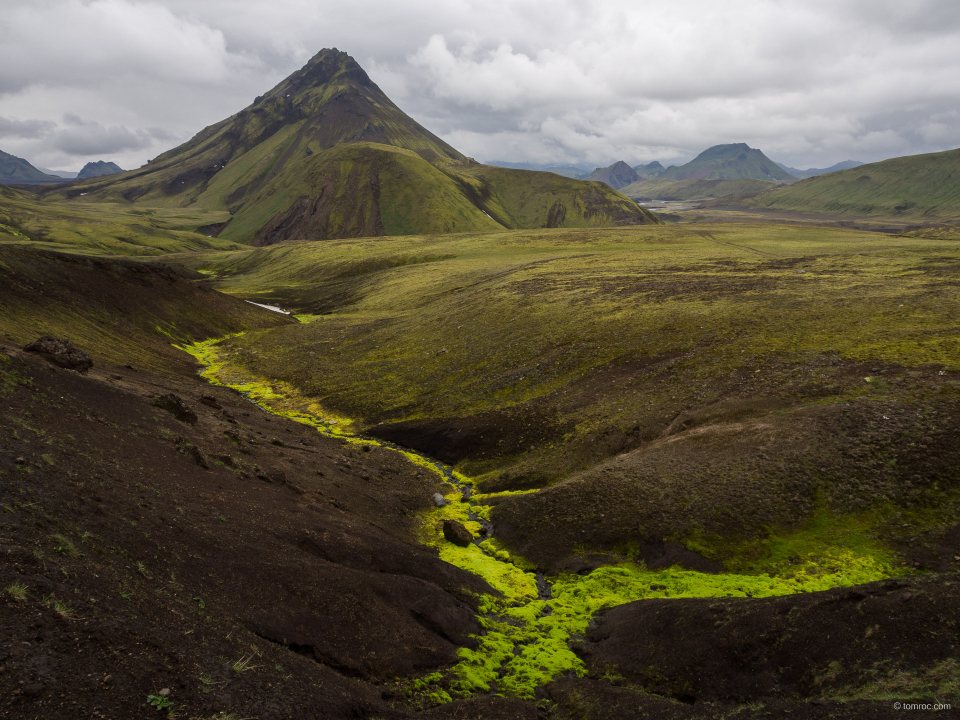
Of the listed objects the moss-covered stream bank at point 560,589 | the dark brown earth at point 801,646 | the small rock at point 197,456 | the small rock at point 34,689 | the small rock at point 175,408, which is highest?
the small rock at point 175,408

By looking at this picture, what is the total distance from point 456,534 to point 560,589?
26.2 feet

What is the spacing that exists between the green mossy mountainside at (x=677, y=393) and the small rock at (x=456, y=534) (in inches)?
101

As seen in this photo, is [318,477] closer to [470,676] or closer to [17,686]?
[470,676]

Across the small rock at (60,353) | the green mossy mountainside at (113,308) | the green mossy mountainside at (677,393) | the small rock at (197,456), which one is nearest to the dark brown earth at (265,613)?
the small rock at (197,456)

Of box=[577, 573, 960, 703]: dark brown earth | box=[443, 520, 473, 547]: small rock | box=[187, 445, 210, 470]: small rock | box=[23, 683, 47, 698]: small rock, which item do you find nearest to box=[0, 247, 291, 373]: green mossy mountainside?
box=[187, 445, 210, 470]: small rock

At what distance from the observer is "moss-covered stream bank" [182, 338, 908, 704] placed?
21.4 metres

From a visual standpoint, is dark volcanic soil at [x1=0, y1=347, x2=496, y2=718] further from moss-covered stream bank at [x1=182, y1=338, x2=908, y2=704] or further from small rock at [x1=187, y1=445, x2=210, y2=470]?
moss-covered stream bank at [x1=182, y1=338, x2=908, y2=704]

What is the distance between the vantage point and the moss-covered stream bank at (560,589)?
21.4m

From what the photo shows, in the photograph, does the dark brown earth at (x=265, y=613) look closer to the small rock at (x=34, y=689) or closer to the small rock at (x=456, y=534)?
the small rock at (x=34, y=689)

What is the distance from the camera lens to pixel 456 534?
34.2 metres

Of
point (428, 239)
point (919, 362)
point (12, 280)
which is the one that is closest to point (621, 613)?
point (919, 362)

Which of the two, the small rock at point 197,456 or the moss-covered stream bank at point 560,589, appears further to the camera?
the small rock at point 197,456

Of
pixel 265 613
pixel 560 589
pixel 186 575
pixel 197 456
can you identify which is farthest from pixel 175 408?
pixel 560 589

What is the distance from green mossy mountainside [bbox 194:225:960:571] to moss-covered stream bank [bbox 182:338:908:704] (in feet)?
2.98
